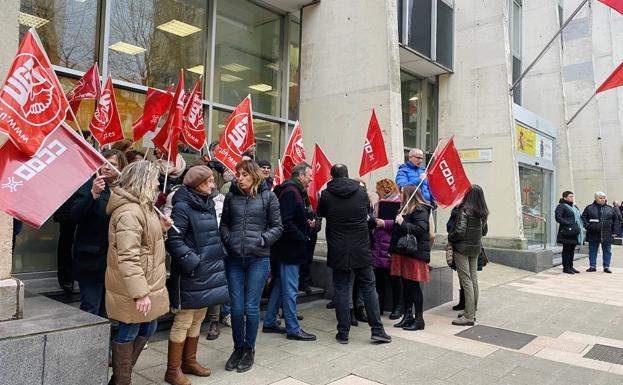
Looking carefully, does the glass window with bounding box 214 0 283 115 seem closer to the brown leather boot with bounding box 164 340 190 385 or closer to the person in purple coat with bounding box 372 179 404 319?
the person in purple coat with bounding box 372 179 404 319

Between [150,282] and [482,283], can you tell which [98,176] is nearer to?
[150,282]

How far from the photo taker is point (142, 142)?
7773 millimetres

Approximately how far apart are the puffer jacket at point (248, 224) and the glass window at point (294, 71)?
613 cm

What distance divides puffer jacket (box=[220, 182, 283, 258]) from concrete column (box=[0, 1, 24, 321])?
5.62 feet

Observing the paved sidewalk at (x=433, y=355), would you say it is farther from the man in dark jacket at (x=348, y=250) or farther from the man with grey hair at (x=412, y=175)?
the man with grey hair at (x=412, y=175)

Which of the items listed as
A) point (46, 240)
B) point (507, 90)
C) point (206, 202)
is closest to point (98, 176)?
point (206, 202)

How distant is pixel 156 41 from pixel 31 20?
2.01 meters

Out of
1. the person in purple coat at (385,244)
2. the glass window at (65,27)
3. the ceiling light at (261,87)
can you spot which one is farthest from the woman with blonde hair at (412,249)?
the glass window at (65,27)

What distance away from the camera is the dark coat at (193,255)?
3.86m

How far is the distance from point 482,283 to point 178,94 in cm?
739

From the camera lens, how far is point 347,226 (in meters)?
5.34

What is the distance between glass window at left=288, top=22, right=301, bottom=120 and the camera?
1048 cm

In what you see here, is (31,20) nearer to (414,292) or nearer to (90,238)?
(90,238)

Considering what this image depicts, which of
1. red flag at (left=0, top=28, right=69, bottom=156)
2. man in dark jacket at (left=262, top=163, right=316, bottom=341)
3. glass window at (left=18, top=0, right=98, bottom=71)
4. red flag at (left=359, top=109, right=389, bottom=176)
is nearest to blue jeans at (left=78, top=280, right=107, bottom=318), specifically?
red flag at (left=0, top=28, right=69, bottom=156)
